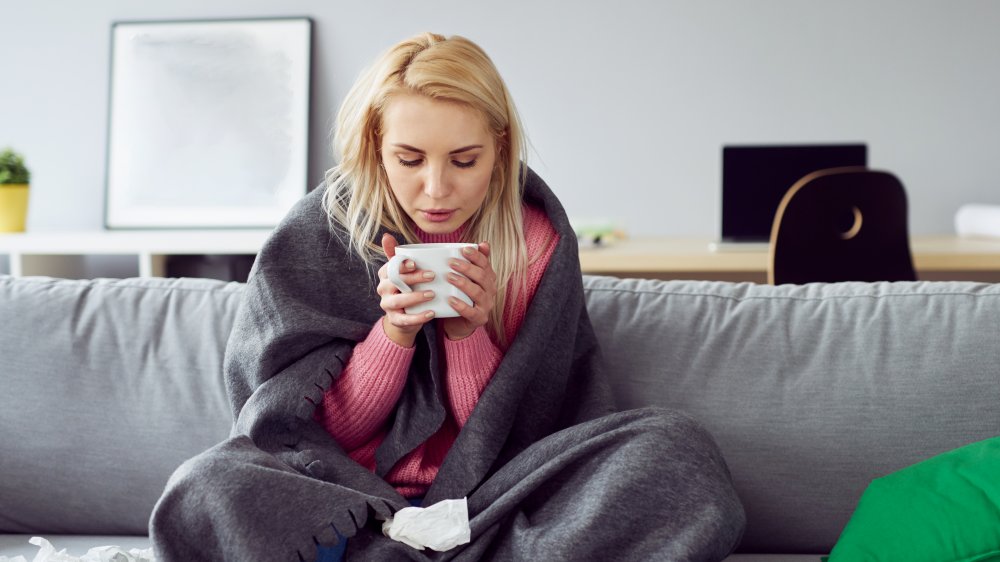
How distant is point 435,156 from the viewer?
128cm

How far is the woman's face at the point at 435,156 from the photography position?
128cm

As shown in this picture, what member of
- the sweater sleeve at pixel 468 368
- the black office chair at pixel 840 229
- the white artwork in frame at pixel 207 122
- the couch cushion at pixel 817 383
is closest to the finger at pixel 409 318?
the sweater sleeve at pixel 468 368

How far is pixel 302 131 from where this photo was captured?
11.3ft

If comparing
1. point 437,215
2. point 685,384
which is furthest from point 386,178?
point 685,384

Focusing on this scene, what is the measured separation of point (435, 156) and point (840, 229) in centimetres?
146

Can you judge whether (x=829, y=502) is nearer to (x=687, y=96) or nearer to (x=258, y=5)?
(x=687, y=96)

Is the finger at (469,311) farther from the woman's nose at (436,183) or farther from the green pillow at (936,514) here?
the green pillow at (936,514)

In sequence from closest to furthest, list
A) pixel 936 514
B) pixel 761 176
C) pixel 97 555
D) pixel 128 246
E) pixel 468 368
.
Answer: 1. pixel 936 514
2. pixel 97 555
3. pixel 468 368
4. pixel 761 176
5. pixel 128 246

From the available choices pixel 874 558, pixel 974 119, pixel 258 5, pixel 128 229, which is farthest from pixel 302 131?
pixel 874 558

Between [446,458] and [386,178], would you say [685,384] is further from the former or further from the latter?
[386,178]

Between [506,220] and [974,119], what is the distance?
2410 mm

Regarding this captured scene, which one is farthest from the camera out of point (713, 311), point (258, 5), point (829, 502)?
point (258, 5)

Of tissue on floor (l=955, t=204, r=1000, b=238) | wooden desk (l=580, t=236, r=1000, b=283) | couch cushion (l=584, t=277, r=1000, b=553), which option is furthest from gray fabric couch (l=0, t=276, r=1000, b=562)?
tissue on floor (l=955, t=204, r=1000, b=238)

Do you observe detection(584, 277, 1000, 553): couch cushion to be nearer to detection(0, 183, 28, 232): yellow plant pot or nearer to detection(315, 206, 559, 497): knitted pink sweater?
detection(315, 206, 559, 497): knitted pink sweater
